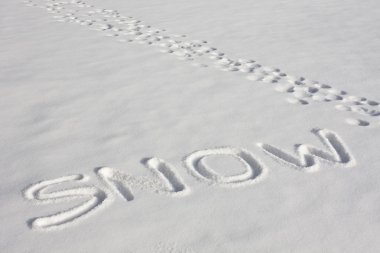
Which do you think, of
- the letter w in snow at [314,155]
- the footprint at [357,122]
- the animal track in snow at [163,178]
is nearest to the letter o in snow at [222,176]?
the animal track in snow at [163,178]

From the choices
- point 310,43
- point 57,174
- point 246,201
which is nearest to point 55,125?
point 57,174

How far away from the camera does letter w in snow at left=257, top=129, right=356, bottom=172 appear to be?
208 centimetres

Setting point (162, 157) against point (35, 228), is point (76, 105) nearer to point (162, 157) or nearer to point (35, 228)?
point (162, 157)

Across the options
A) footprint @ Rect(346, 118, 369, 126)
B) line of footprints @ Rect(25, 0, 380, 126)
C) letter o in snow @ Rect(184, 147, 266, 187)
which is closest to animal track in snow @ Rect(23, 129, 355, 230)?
letter o in snow @ Rect(184, 147, 266, 187)

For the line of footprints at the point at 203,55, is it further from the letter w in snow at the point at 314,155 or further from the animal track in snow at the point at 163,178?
the animal track in snow at the point at 163,178

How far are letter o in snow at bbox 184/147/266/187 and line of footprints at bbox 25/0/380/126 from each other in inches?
28.2

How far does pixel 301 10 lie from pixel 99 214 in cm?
389

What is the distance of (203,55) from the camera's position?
3.55m

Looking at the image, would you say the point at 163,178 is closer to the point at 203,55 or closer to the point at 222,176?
the point at 222,176

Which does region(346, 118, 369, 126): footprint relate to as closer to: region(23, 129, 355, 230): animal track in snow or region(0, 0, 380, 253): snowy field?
region(0, 0, 380, 253): snowy field

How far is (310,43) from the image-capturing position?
381cm

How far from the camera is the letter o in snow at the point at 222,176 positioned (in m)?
1.96

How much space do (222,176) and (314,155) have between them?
0.50 meters

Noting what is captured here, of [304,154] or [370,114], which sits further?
[370,114]
